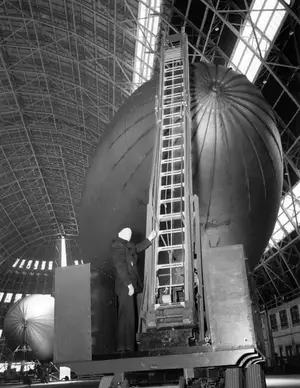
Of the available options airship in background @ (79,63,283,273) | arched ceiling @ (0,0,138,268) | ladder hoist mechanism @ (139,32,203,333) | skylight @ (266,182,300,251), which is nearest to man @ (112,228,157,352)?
ladder hoist mechanism @ (139,32,203,333)

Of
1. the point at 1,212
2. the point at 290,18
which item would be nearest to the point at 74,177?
the point at 1,212

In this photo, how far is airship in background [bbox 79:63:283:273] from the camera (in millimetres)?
7082

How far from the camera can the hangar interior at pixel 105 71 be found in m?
18.5

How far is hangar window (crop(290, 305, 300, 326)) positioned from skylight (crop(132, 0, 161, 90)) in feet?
59.2

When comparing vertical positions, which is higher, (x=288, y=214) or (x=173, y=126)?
(x=288, y=214)

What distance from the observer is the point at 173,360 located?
184 inches

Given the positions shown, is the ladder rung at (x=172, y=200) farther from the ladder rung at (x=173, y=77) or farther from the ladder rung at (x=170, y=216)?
the ladder rung at (x=173, y=77)

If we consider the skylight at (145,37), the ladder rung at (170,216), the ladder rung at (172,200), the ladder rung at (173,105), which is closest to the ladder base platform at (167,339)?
the ladder rung at (170,216)

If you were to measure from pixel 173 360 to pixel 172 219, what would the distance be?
2.06 metres

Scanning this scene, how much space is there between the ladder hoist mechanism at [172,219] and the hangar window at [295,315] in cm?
2382

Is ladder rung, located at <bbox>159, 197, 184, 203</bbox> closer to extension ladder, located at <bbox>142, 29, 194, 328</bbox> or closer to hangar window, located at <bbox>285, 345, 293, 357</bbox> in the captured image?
extension ladder, located at <bbox>142, 29, 194, 328</bbox>

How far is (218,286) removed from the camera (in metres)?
4.86

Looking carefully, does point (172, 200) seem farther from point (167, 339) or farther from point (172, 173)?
point (167, 339)

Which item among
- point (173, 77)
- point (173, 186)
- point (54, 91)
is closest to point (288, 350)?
point (54, 91)
